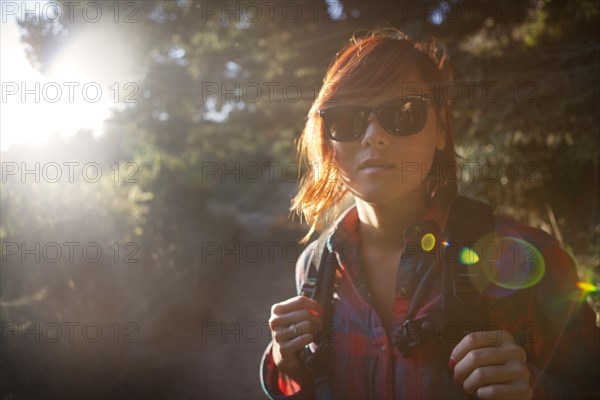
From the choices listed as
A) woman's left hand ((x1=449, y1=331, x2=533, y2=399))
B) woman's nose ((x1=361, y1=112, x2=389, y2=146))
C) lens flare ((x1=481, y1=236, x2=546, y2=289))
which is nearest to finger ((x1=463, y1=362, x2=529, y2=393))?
woman's left hand ((x1=449, y1=331, x2=533, y2=399))

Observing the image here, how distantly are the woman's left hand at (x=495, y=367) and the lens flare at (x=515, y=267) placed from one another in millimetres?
209

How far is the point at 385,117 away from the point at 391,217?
1.23ft

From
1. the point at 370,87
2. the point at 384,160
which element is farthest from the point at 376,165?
the point at 370,87

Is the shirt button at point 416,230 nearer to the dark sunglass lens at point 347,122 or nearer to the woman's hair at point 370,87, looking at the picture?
the woman's hair at point 370,87

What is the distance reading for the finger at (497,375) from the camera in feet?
3.63

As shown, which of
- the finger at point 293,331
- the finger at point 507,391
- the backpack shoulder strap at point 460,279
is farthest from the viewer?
the finger at point 293,331

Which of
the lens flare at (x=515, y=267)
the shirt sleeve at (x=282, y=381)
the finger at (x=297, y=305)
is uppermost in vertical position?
the lens flare at (x=515, y=267)

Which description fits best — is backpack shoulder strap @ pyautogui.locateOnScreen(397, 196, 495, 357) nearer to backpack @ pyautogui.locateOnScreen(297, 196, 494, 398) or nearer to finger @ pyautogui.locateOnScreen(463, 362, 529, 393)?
backpack @ pyautogui.locateOnScreen(297, 196, 494, 398)

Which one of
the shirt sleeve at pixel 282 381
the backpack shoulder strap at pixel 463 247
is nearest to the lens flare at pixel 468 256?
the backpack shoulder strap at pixel 463 247

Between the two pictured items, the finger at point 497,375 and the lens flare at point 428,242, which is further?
the lens flare at point 428,242

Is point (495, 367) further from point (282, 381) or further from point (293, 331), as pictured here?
point (282, 381)

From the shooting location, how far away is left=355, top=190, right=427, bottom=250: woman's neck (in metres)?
1.59

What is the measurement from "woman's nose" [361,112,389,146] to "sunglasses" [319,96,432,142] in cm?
1

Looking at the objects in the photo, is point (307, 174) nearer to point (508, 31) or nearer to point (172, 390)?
point (172, 390)
